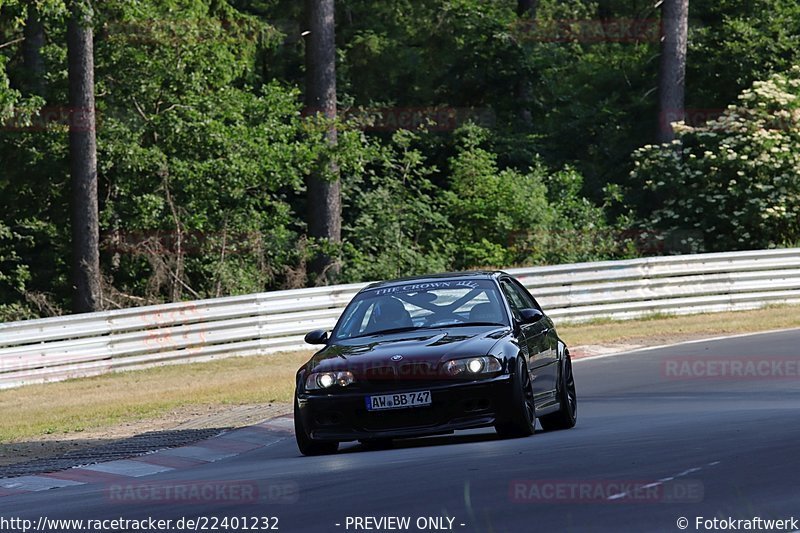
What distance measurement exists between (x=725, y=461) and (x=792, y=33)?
31315 millimetres

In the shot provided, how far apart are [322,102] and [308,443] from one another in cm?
2222

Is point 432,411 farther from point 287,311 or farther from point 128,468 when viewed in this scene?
point 287,311

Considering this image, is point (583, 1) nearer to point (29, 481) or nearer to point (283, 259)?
point (283, 259)

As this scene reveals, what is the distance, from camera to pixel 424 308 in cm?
1295

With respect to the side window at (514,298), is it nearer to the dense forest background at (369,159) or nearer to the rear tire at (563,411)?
the rear tire at (563,411)

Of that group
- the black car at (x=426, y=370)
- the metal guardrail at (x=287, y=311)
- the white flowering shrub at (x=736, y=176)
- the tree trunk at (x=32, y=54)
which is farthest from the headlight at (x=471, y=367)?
the tree trunk at (x=32, y=54)

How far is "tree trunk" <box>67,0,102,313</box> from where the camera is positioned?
2958 centimetres

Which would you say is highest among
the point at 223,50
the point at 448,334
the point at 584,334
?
the point at 223,50

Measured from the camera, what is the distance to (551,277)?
1082 inches

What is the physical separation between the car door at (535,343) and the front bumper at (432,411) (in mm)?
772

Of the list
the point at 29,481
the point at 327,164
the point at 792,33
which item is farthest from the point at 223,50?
the point at 29,481

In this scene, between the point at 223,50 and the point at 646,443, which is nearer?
the point at 646,443

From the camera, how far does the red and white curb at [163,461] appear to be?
12.6 meters

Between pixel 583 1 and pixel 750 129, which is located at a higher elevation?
pixel 583 1
